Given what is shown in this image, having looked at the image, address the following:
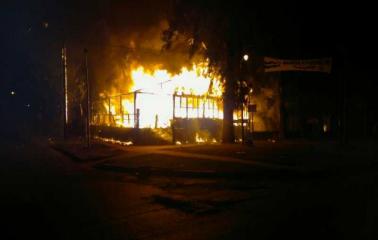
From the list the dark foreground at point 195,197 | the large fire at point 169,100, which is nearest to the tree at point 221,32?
the large fire at point 169,100

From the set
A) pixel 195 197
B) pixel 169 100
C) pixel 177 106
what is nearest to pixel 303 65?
pixel 177 106

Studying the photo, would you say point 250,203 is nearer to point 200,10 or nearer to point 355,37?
point 200,10

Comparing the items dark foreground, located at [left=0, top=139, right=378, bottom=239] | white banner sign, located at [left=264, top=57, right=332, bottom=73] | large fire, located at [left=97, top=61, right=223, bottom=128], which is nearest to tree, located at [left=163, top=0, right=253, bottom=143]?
large fire, located at [left=97, top=61, right=223, bottom=128]

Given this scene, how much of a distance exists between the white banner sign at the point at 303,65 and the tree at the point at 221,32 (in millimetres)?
1753

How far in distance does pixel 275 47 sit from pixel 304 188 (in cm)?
1817

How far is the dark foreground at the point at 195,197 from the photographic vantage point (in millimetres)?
8805

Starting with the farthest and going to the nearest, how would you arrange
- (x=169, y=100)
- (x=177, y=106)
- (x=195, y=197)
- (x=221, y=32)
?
(x=169, y=100), (x=177, y=106), (x=221, y=32), (x=195, y=197)

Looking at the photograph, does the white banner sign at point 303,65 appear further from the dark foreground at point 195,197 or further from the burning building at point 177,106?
the dark foreground at point 195,197

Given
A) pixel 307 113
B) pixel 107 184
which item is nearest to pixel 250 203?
pixel 107 184

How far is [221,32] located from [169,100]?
25.9 ft

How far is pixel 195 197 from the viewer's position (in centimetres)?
1247

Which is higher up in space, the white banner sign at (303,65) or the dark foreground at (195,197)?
the white banner sign at (303,65)

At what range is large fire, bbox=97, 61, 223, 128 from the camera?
32.3 meters

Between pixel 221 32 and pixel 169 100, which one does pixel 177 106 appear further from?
pixel 221 32
